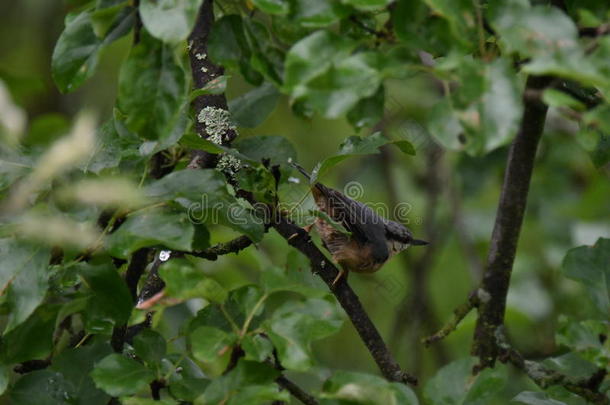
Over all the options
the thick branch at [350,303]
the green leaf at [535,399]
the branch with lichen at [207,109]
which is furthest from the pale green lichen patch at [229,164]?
the green leaf at [535,399]

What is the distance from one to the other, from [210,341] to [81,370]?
28 centimetres

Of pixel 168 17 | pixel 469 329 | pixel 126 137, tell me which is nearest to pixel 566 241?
pixel 469 329

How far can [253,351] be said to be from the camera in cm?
107

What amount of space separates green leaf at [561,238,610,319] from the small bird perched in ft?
1.73

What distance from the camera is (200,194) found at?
1135mm

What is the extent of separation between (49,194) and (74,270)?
0.11 metres

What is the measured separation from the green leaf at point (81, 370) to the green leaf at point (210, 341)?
0.24 metres

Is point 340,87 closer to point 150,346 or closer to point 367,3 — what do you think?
point 367,3

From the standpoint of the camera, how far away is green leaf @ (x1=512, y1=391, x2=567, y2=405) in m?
1.28

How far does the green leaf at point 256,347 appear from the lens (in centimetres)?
106

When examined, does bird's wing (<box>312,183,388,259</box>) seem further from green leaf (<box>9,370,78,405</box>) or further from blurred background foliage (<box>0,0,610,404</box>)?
blurred background foliage (<box>0,0,610,404</box>)

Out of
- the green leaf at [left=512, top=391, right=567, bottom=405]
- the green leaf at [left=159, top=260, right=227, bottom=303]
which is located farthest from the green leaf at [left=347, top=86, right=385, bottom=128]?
the green leaf at [left=512, top=391, right=567, bottom=405]

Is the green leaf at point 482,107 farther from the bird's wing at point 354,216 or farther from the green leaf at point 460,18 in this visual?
the bird's wing at point 354,216

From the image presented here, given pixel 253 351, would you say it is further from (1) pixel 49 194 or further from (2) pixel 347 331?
(2) pixel 347 331
